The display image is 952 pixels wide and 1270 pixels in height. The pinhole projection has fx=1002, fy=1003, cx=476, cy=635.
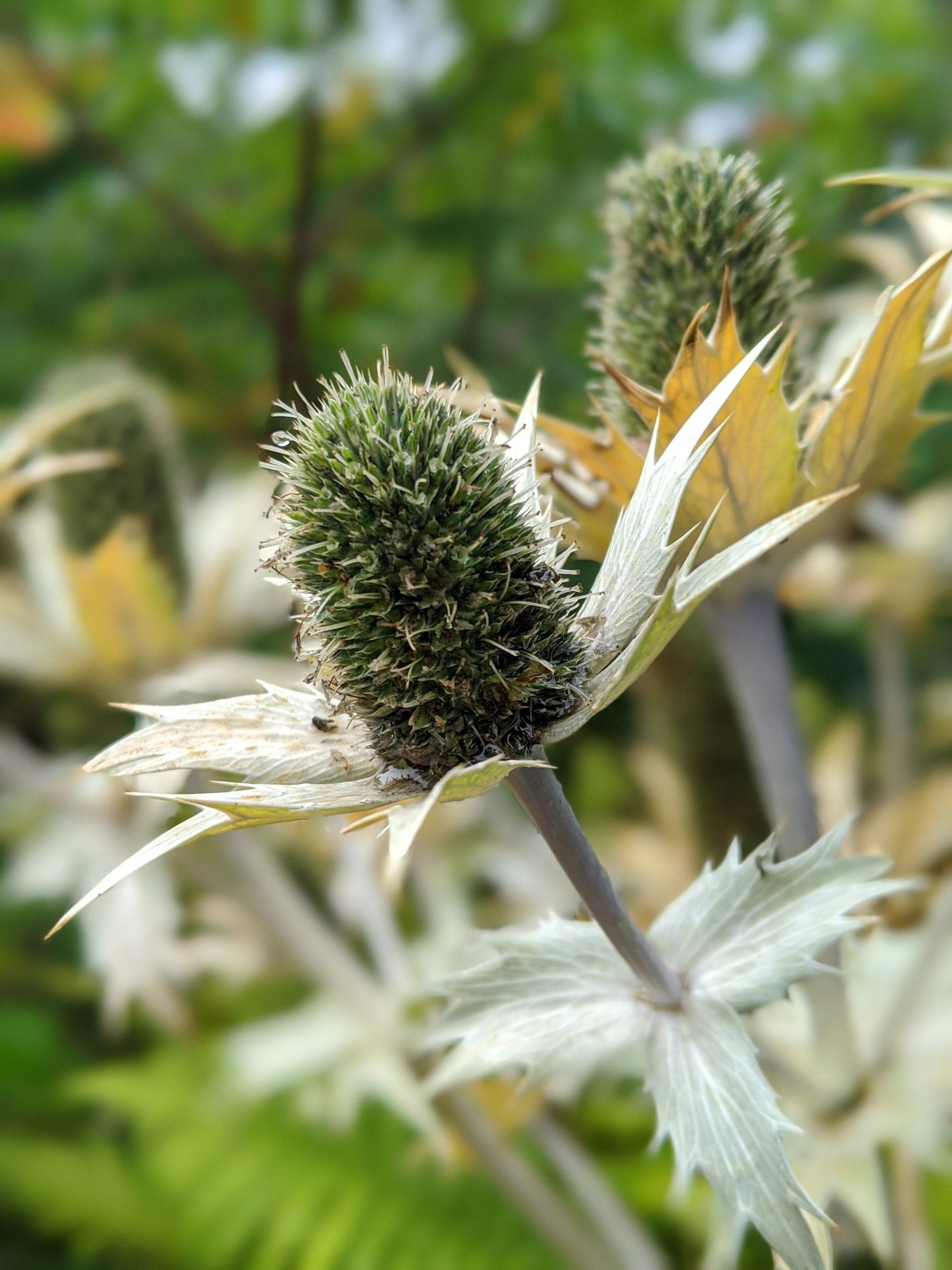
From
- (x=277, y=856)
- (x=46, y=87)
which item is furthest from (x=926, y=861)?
(x=46, y=87)

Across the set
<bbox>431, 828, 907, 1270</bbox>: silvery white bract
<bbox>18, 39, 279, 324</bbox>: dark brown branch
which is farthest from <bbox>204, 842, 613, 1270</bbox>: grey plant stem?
<bbox>18, 39, 279, 324</bbox>: dark brown branch

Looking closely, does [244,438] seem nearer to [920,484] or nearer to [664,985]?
[920,484]

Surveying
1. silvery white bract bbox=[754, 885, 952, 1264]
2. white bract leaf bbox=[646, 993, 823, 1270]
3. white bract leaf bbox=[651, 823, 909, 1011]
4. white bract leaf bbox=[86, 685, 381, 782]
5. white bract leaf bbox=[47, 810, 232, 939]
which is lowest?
silvery white bract bbox=[754, 885, 952, 1264]

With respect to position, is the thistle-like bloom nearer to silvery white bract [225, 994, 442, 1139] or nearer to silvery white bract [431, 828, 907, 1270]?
silvery white bract [431, 828, 907, 1270]

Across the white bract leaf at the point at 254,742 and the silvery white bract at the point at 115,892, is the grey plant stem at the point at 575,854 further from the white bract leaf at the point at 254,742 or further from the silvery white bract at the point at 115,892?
the silvery white bract at the point at 115,892

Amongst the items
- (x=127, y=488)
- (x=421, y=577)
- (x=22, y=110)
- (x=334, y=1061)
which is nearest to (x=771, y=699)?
(x=421, y=577)

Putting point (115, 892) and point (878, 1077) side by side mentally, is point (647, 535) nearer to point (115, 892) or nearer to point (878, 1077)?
point (878, 1077)

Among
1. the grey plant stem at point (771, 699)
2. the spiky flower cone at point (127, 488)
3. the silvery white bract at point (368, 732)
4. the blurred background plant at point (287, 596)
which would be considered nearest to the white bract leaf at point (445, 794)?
the silvery white bract at point (368, 732)

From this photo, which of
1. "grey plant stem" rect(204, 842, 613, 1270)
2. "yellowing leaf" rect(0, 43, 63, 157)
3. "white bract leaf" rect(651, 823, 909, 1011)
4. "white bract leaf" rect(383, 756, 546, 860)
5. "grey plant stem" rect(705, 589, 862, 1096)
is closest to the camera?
"white bract leaf" rect(383, 756, 546, 860)
